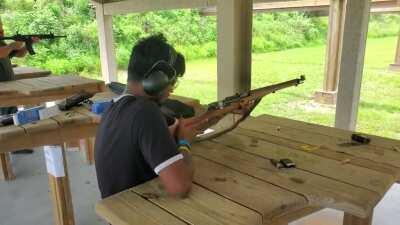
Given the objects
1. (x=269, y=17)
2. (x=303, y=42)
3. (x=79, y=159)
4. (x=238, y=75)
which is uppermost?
(x=269, y=17)

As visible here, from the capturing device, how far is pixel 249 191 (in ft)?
3.75

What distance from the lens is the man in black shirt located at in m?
1.10

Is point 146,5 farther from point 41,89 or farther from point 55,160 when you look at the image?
point 55,160

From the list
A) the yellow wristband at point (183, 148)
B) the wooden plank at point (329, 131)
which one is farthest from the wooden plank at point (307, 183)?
the wooden plank at point (329, 131)

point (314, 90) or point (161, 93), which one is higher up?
point (161, 93)

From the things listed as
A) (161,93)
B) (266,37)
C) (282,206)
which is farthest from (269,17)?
(282,206)

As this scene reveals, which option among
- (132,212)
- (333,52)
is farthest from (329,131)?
(333,52)

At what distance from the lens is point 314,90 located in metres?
3.29

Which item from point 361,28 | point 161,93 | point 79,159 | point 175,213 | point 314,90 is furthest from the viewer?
point 79,159

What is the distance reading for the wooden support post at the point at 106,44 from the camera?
5.07m

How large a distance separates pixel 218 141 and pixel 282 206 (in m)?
0.71

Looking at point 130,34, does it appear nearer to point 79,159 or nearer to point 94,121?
point 79,159

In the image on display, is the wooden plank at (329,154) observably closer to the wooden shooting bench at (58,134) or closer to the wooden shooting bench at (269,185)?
the wooden shooting bench at (269,185)

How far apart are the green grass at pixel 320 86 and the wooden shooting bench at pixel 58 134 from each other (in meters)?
A: 1.15
